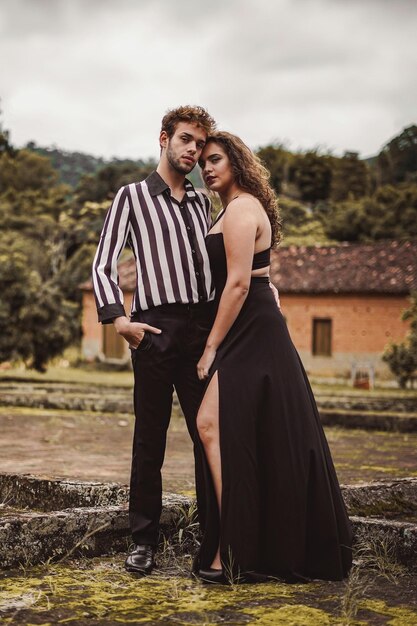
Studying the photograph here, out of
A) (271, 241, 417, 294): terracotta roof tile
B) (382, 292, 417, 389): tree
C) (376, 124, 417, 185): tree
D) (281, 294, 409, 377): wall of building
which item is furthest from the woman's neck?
(376, 124, 417, 185): tree

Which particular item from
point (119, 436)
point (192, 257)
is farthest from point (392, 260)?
point (192, 257)

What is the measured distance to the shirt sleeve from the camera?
410 centimetres

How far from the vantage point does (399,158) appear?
218 feet

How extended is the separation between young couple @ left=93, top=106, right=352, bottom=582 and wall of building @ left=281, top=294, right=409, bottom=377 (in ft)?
89.5

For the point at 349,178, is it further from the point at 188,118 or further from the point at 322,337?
the point at 188,118

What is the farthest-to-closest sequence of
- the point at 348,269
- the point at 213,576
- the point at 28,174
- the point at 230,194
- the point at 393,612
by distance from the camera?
the point at 28,174 → the point at 348,269 → the point at 230,194 → the point at 213,576 → the point at 393,612

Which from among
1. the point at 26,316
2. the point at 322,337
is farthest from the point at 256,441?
the point at 322,337

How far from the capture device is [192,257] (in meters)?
4.23

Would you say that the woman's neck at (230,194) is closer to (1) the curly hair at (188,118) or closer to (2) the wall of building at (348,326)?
(1) the curly hair at (188,118)

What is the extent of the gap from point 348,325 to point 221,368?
28.9m

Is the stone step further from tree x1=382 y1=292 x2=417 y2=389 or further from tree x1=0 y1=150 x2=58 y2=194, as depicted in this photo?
tree x1=0 y1=150 x2=58 y2=194

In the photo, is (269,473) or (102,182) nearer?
(269,473)

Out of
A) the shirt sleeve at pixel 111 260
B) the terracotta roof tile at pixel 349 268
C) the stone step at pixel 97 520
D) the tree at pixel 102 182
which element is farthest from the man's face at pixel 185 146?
the tree at pixel 102 182

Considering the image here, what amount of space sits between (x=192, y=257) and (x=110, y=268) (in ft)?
1.23
